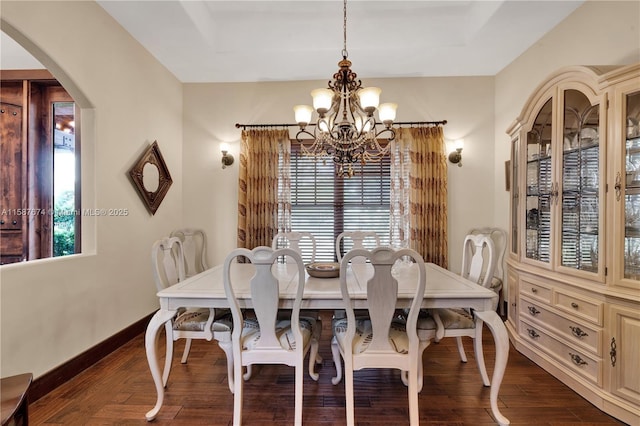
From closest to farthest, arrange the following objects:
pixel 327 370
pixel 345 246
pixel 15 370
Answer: pixel 15 370 < pixel 327 370 < pixel 345 246

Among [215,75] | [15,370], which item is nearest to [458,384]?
[15,370]

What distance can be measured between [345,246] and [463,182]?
1.68 metres


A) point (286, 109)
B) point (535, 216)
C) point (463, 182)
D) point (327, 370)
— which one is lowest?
point (327, 370)

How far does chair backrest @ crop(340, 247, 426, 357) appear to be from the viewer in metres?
1.60

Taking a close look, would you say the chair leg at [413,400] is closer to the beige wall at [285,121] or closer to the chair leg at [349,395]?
the chair leg at [349,395]

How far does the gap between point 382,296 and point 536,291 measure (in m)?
1.63

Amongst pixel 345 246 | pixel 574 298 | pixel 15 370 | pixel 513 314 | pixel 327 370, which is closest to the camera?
pixel 15 370

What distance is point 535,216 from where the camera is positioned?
2545 mm

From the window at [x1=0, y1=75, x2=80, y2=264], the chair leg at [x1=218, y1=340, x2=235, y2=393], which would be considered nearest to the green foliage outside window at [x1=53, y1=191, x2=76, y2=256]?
the window at [x1=0, y1=75, x2=80, y2=264]

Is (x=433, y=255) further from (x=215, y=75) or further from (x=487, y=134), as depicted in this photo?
(x=215, y=75)

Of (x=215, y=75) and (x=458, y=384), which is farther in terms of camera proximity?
(x=215, y=75)

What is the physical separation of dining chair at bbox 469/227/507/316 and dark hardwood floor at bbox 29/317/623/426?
0.92 metres

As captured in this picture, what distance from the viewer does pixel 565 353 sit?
85.9 inches

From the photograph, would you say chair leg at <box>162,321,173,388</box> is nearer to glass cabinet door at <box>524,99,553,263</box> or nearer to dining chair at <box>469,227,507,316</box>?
glass cabinet door at <box>524,99,553,263</box>
